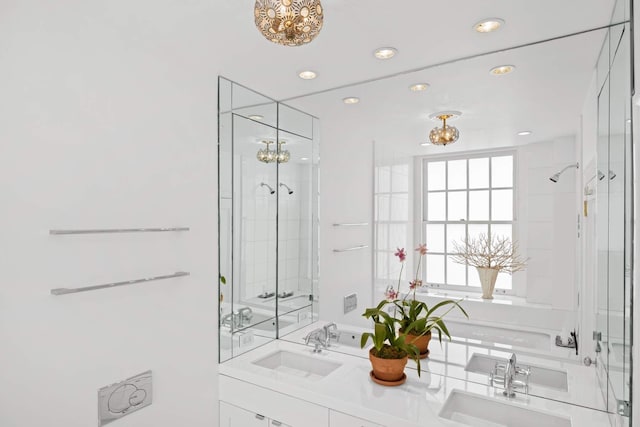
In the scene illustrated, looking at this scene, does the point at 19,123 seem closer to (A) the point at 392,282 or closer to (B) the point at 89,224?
(B) the point at 89,224

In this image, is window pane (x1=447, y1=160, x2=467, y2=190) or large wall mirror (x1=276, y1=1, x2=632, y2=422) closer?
large wall mirror (x1=276, y1=1, x2=632, y2=422)

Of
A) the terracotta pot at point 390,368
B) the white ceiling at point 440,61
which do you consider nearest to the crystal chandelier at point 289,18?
the white ceiling at point 440,61

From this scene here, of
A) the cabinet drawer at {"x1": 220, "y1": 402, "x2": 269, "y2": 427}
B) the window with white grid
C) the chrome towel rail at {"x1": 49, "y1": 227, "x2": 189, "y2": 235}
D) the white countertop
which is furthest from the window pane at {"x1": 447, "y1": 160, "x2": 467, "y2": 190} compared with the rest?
the cabinet drawer at {"x1": 220, "y1": 402, "x2": 269, "y2": 427}

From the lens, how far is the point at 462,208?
1774 mm

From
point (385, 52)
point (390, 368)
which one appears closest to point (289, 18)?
point (385, 52)

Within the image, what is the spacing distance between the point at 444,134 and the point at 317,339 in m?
1.38

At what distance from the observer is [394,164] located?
2.01 meters

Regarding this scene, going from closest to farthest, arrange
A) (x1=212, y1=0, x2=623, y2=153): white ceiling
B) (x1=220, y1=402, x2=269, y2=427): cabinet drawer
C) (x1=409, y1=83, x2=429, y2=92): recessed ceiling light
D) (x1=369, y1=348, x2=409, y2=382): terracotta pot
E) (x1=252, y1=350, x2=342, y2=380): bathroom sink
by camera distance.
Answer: (x1=212, y1=0, x2=623, y2=153): white ceiling
(x1=369, y1=348, x2=409, y2=382): terracotta pot
(x1=220, y1=402, x2=269, y2=427): cabinet drawer
(x1=409, y1=83, x2=429, y2=92): recessed ceiling light
(x1=252, y1=350, x2=342, y2=380): bathroom sink

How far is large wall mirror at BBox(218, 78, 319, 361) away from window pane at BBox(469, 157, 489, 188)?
39.0 inches

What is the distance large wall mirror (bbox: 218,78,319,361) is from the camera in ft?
7.07

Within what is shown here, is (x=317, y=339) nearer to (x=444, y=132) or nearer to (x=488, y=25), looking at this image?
(x=444, y=132)

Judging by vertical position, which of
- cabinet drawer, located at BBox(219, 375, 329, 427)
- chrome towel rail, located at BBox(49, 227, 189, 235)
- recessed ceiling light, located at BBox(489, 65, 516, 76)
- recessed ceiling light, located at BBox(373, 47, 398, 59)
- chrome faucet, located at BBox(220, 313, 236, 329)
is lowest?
cabinet drawer, located at BBox(219, 375, 329, 427)

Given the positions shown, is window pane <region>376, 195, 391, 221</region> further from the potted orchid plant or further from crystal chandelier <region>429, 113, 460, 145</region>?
crystal chandelier <region>429, 113, 460, 145</region>

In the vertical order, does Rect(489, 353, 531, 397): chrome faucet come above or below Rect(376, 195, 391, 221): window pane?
below
